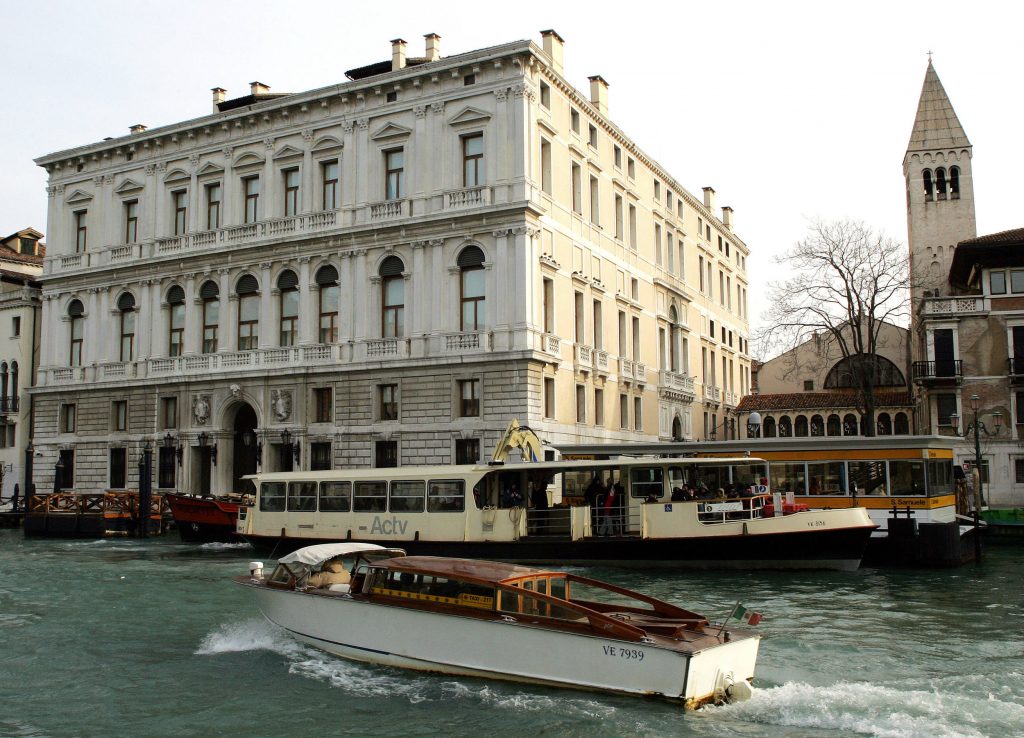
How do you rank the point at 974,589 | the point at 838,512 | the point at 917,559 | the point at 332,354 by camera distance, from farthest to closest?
the point at 332,354
the point at 917,559
the point at 838,512
the point at 974,589

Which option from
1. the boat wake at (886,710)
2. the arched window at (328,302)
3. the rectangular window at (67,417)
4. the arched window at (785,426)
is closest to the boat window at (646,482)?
the boat wake at (886,710)

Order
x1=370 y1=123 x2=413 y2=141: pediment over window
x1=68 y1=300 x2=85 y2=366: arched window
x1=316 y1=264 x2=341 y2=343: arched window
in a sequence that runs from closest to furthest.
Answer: x1=370 y1=123 x2=413 y2=141: pediment over window → x1=316 y1=264 x2=341 y2=343: arched window → x1=68 y1=300 x2=85 y2=366: arched window

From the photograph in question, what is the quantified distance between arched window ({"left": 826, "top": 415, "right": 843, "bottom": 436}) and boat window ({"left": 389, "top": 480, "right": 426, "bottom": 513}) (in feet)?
115

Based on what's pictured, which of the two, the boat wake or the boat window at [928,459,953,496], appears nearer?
the boat wake

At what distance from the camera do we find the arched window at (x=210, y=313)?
37844 millimetres

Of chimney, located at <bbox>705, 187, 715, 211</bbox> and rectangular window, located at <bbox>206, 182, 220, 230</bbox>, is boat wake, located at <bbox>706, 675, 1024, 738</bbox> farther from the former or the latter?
chimney, located at <bbox>705, 187, 715, 211</bbox>

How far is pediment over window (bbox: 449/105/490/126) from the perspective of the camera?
3297cm

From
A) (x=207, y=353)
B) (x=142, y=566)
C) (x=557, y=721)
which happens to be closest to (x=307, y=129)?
(x=207, y=353)

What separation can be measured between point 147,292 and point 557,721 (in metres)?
32.9

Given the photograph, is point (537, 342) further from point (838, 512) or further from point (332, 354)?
point (838, 512)

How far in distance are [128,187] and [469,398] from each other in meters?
17.9

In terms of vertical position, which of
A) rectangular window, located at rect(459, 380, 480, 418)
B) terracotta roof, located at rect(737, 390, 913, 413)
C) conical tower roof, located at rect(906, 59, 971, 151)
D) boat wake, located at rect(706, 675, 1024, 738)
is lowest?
boat wake, located at rect(706, 675, 1024, 738)

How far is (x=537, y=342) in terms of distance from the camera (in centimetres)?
3209

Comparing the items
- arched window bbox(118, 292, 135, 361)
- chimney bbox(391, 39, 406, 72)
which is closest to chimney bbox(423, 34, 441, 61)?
chimney bbox(391, 39, 406, 72)
